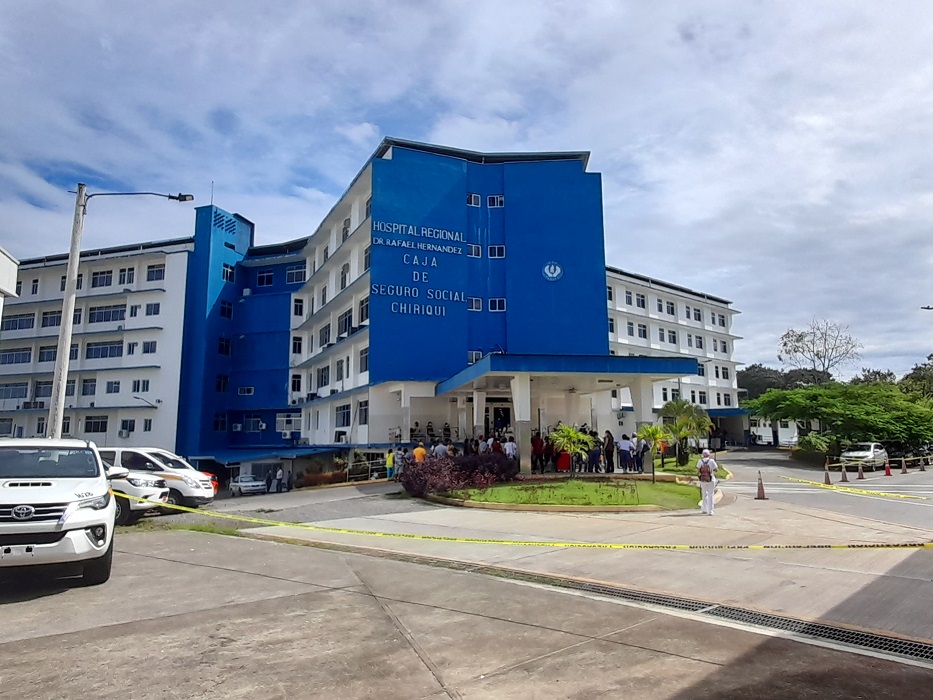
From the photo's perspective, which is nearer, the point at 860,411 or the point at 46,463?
the point at 46,463

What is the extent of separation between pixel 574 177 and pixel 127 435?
36208 millimetres

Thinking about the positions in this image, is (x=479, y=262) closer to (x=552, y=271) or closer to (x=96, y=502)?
(x=552, y=271)

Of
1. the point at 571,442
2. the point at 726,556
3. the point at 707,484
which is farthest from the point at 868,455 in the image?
the point at 726,556

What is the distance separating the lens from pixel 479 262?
1438 inches

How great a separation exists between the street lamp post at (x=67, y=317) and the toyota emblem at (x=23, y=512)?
6.37m

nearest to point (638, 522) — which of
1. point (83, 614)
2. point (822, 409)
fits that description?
point (83, 614)

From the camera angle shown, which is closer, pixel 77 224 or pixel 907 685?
pixel 907 685

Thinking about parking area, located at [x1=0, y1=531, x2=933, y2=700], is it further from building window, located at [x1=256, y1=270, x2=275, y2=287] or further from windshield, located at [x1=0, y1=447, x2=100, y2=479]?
building window, located at [x1=256, y1=270, x2=275, y2=287]

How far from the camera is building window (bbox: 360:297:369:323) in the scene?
113ft

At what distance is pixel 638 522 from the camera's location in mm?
14227

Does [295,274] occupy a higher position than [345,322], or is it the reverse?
[295,274]

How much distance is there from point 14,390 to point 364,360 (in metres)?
35.1

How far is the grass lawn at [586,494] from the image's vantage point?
17.1 m

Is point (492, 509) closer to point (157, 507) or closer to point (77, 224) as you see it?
point (157, 507)
